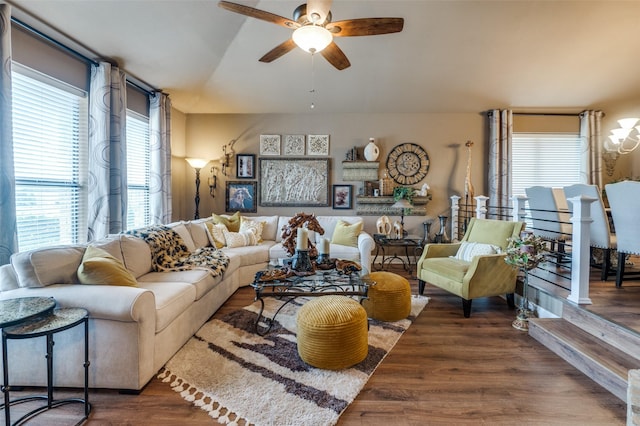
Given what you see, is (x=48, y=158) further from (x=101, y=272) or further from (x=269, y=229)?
(x=269, y=229)

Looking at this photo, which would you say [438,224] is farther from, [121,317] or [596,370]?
[121,317]

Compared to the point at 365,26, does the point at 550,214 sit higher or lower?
lower

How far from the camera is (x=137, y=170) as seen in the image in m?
4.20

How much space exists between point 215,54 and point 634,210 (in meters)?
5.06

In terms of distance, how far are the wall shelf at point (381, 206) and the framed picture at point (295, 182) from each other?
0.60 m

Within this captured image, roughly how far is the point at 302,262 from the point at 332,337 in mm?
921

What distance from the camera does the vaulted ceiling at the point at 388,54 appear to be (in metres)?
3.09

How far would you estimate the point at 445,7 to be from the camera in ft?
10.9

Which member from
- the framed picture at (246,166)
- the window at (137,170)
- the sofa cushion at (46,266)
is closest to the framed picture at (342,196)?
the framed picture at (246,166)

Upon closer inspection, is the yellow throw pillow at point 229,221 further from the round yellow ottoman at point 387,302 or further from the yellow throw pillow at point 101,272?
the round yellow ottoman at point 387,302

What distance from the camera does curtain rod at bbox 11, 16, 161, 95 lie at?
8.48 feet

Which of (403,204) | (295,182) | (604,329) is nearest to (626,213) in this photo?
(604,329)

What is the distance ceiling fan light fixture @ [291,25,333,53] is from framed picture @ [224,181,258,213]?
11.3 ft

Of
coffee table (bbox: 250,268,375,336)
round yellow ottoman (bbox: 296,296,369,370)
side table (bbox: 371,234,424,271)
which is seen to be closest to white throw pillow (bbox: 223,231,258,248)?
coffee table (bbox: 250,268,375,336)
